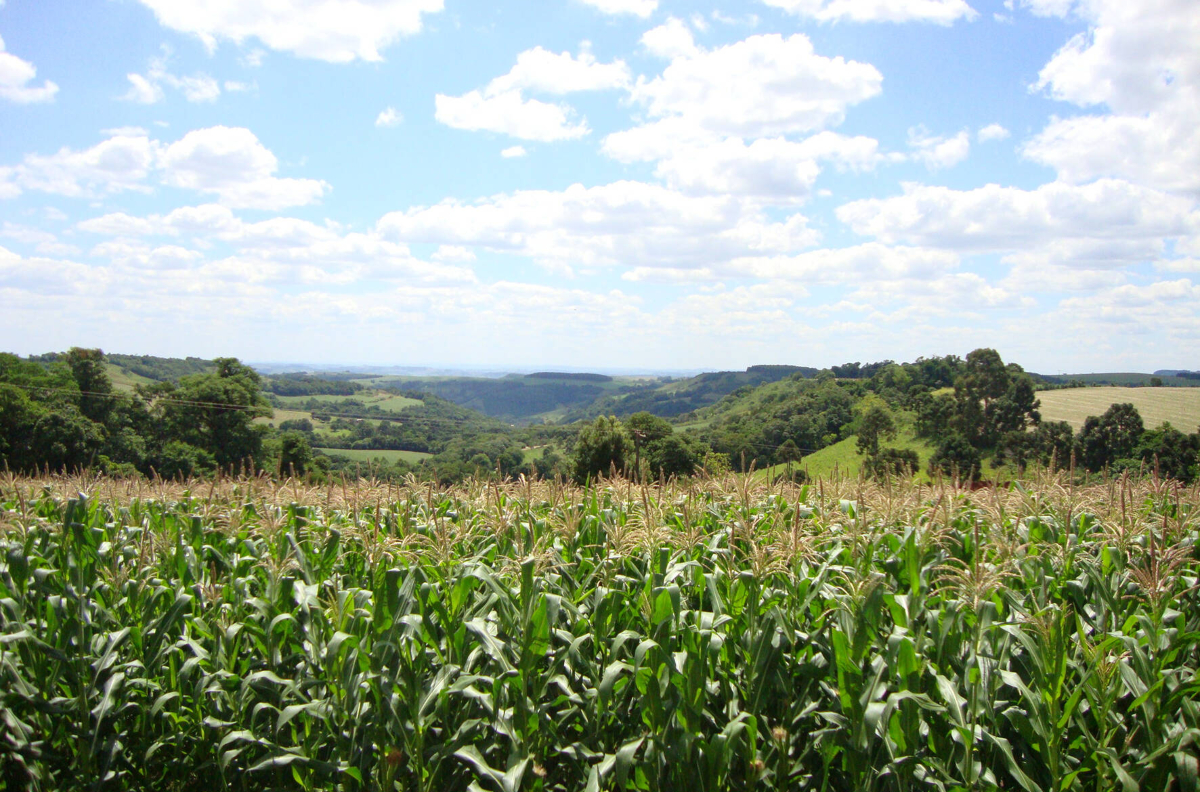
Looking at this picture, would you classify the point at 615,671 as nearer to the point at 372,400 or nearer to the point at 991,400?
the point at 991,400

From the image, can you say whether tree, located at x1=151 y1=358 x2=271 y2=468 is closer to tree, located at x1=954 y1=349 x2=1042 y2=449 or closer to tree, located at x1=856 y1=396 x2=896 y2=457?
tree, located at x1=856 y1=396 x2=896 y2=457

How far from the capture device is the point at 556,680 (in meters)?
3.17

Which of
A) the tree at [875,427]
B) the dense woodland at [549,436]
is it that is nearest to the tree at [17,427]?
the dense woodland at [549,436]

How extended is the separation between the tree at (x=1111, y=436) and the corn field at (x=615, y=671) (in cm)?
4846

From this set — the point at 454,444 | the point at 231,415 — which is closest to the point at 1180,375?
the point at 454,444

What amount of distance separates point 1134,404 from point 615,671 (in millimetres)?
70389

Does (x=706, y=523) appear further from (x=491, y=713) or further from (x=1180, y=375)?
(x=1180, y=375)

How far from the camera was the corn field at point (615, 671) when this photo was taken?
9.39 feet

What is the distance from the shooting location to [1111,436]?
44.2 metres

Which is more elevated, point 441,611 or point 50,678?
point 441,611

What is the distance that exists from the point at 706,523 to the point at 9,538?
224 inches

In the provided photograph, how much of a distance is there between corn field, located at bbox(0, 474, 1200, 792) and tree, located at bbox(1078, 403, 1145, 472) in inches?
1908

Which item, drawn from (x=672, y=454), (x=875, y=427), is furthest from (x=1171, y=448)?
(x=875, y=427)

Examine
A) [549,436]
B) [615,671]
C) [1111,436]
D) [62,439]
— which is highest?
[615,671]
